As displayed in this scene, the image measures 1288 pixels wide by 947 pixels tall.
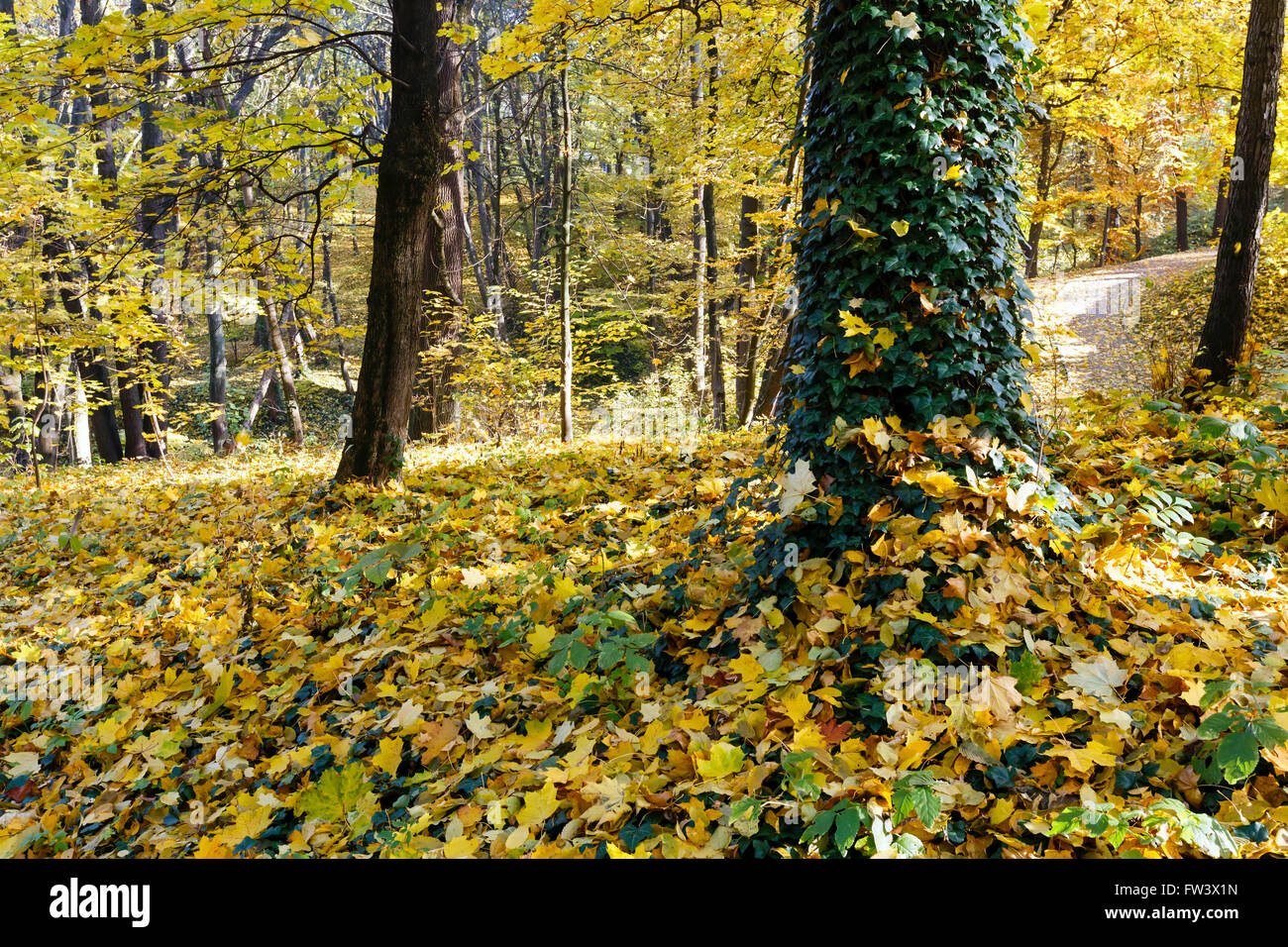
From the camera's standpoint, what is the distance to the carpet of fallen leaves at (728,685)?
1.90m

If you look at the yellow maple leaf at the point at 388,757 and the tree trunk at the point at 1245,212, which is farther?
the tree trunk at the point at 1245,212

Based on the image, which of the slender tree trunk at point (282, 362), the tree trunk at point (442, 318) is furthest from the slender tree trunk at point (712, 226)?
the slender tree trunk at point (282, 362)

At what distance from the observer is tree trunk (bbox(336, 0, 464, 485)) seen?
19.2ft

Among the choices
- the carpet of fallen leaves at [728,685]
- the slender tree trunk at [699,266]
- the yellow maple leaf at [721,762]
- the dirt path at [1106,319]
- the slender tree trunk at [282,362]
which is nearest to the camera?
the carpet of fallen leaves at [728,685]

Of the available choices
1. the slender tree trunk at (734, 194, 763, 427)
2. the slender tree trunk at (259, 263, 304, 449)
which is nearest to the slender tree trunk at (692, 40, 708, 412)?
the slender tree trunk at (734, 194, 763, 427)

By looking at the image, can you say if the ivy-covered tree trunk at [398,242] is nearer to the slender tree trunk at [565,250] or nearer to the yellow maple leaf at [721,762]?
the slender tree trunk at [565,250]

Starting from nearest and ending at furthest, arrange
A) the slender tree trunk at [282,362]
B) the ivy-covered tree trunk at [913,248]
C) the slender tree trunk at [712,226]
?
the ivy-covered tree trunk at [913,248]
the slender tree trunk at [712,226]
the slender tree trunk at [282,362]

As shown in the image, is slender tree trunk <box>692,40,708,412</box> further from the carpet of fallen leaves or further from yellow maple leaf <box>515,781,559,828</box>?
yellow maple leaf <box>515,781,559,828</box>

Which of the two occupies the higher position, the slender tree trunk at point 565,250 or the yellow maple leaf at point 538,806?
the slender tree trunk at point 565,250

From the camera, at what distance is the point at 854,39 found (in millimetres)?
2854

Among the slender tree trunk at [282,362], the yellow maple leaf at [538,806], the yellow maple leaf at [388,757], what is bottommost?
the yellow maple leaf at [388,757]

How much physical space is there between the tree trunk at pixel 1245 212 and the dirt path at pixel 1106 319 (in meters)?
3.24
